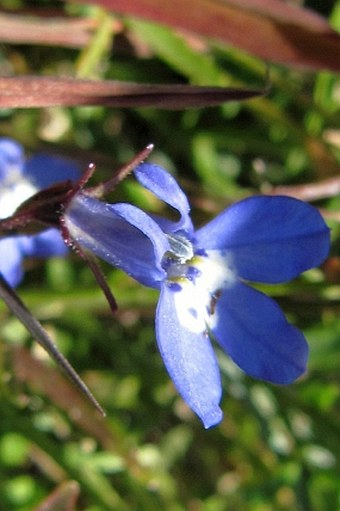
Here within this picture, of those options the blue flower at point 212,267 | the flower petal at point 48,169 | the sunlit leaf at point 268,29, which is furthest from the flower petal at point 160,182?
the flower petal at point 48,169

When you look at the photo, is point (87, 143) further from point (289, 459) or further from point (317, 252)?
point (317, 252)

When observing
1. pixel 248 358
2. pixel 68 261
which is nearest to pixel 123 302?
pixel 68 261

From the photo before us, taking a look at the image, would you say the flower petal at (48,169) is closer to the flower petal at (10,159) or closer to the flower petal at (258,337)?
the flower petal at (10,159)

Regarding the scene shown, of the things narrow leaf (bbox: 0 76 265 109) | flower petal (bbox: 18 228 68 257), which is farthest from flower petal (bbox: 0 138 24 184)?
narrow leaf (bbox: 0 76 265 109)

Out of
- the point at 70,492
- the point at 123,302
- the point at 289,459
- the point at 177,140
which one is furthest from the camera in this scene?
the point at 177,140

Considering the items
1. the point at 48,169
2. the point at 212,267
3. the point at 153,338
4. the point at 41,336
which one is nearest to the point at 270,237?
the point at 212,267

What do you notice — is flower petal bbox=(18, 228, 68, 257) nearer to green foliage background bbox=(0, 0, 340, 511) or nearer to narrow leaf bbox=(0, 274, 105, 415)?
green foliage background bbox=(0, 0, 340, 511)
